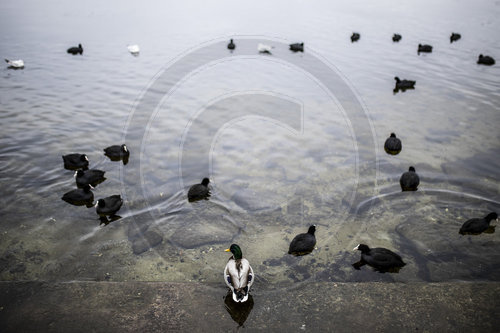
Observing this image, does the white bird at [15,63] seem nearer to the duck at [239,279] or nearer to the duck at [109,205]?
the duck at [109,205]

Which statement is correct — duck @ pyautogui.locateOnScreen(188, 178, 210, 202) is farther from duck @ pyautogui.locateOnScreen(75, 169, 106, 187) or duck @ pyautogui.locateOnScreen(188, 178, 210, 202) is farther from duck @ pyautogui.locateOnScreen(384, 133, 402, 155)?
duck @ pyautogui.locateOnScreen(384, 133, 402, 155)

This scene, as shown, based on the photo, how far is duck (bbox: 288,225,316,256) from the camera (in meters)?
7.23

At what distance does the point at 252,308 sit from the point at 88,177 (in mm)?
6714

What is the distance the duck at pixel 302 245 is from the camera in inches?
285

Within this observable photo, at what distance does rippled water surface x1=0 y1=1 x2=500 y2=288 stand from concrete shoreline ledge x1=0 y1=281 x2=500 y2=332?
66 centimetres

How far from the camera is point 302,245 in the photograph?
23.7 feet

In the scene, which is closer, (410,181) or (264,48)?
(410,181)

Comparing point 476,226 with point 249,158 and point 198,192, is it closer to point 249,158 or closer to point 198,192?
point 249,158

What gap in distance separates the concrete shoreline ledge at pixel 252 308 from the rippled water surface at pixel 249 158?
0.66m

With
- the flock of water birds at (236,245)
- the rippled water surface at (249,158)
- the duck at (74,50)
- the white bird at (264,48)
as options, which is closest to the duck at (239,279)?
the flock of water birds at (236,245)

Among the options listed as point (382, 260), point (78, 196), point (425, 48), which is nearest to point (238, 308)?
point (382, 260)

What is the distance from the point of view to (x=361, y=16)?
43.3m

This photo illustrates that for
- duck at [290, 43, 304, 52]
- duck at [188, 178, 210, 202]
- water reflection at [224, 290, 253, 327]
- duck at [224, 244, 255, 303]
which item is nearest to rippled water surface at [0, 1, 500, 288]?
duck at [188, 178, 210, 202]

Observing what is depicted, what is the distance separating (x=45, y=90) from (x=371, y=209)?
1751 centimetres
